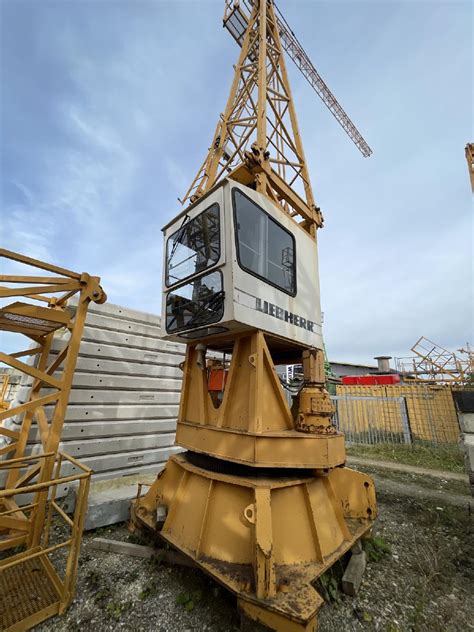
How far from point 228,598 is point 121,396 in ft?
13.9

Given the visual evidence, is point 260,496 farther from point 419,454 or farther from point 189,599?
point 419,454

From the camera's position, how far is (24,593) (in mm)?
2863

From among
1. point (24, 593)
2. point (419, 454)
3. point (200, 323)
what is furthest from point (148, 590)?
point (419, 454)

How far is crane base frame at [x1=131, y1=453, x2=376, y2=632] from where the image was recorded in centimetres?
235

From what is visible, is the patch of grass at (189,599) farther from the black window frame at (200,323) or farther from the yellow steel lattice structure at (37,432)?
the black window frame at (200,323)

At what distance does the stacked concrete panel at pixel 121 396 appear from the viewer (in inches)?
217

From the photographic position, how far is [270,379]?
11.8 feet

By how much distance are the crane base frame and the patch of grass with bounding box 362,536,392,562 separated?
39 cm

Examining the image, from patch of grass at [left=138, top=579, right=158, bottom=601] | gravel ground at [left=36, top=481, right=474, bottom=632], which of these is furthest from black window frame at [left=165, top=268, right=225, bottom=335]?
patch of grass at [left=138, top=579, right=158, bottom=601]

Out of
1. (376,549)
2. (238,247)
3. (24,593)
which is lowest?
(376,549)

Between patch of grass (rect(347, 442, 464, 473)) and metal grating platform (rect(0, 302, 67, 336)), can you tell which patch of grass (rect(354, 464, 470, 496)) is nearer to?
patch of grass (rect(347, 442, 464, 473))

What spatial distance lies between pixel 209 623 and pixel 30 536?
264 cm

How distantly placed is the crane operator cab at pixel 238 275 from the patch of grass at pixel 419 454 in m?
8.09

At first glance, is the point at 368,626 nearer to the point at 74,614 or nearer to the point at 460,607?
the point at 460,607
